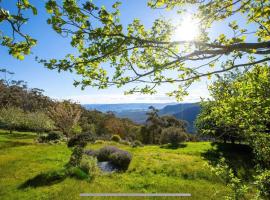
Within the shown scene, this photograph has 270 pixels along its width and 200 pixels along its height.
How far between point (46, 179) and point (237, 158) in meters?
22.5

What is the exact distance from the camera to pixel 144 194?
15.1 meters

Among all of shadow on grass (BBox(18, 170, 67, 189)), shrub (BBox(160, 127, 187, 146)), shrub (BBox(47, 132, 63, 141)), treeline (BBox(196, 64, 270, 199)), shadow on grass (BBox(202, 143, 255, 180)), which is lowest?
shadow on grass (BBox(202, 143, 255, 180))

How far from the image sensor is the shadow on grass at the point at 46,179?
16031 millimetres

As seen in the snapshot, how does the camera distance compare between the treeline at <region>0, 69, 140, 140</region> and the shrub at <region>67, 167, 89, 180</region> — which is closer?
the shrub at <region>67, 167, 89, 180</region>

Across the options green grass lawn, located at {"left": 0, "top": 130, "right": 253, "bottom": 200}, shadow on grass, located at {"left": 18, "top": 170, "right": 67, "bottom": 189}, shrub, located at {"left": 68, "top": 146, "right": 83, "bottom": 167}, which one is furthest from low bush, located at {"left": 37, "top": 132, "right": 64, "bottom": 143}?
shadow on grass, located at {"left": 18, "top": 170, "right": 67, "bottom": 189}

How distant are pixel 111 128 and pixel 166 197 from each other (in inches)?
2399

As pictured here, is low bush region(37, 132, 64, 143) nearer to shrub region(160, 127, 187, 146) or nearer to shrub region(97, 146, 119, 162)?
shrub region(97, 146, 119, 162)

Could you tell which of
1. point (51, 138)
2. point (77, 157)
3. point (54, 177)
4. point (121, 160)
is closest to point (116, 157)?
point (121, 160)

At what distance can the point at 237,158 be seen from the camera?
104 ft

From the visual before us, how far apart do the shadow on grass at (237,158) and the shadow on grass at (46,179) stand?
11.1 meters

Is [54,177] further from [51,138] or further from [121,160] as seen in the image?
[51,138]

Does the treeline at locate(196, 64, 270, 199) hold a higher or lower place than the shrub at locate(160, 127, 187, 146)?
higher

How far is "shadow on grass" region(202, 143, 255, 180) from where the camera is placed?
2473 cm

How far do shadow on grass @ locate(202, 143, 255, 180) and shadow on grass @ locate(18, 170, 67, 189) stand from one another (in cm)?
1107
